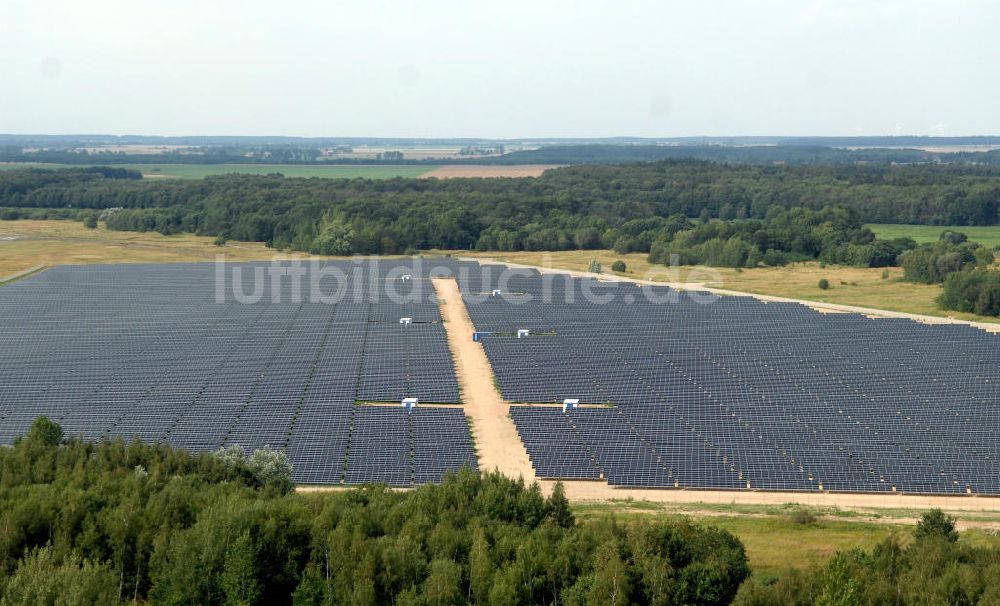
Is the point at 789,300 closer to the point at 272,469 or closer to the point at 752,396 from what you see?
the point at 752,396

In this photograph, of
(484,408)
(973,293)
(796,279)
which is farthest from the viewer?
(796,279)

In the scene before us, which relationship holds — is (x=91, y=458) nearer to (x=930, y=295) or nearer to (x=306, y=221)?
(x=930, y=295)

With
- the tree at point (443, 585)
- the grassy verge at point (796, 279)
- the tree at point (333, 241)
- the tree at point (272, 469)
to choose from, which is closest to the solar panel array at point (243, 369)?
the tree at point (272, 469)

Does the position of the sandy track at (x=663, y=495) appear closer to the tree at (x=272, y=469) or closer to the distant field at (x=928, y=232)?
the tree at (x=272, y=469)

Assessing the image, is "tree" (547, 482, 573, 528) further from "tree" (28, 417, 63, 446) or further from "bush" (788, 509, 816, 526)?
"tree" (28, 417, 63, 446)

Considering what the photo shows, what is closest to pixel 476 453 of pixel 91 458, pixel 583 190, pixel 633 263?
pixel 91 458

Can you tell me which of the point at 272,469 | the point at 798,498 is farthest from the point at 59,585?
the point at 798,498
